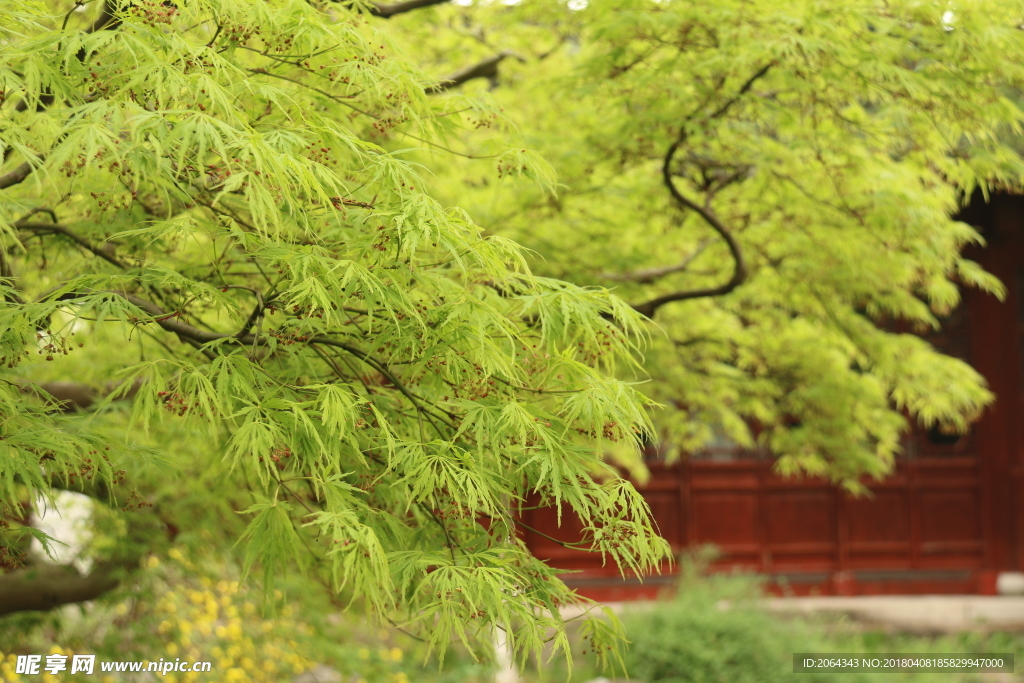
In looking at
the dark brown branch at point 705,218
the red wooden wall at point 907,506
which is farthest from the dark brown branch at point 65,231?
the red wooden wall at point 907,506

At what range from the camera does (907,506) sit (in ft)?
29.9

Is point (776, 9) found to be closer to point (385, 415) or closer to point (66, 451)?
point (385, 415)

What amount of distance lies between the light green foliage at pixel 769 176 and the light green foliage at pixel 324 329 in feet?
3.58

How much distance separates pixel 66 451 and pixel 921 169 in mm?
4345

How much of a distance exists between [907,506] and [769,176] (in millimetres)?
5739

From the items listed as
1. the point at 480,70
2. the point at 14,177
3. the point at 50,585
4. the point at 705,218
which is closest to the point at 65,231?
the point at 14,177

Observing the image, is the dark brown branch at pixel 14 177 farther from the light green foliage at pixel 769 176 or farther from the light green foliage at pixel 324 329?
the light green foliage at pixel 769 176

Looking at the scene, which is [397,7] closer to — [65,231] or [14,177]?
[65,231]

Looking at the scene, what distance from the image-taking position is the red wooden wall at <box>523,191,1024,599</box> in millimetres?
8867

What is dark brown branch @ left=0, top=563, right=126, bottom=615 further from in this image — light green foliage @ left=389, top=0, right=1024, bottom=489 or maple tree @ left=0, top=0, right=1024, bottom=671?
light green foliage @ left=389, top=0, right=1024, bottom=489

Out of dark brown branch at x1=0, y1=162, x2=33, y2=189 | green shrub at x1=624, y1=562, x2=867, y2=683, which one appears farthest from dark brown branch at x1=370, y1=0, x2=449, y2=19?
green shrub at x1=624, y1=562, x2=867, y2=683

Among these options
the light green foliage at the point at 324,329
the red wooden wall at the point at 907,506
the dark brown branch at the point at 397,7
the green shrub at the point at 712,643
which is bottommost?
the green shrub at the point at 712,643

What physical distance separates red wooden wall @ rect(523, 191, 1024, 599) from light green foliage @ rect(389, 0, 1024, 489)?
254 centimetres

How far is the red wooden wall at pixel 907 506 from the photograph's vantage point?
8867 millimetres
